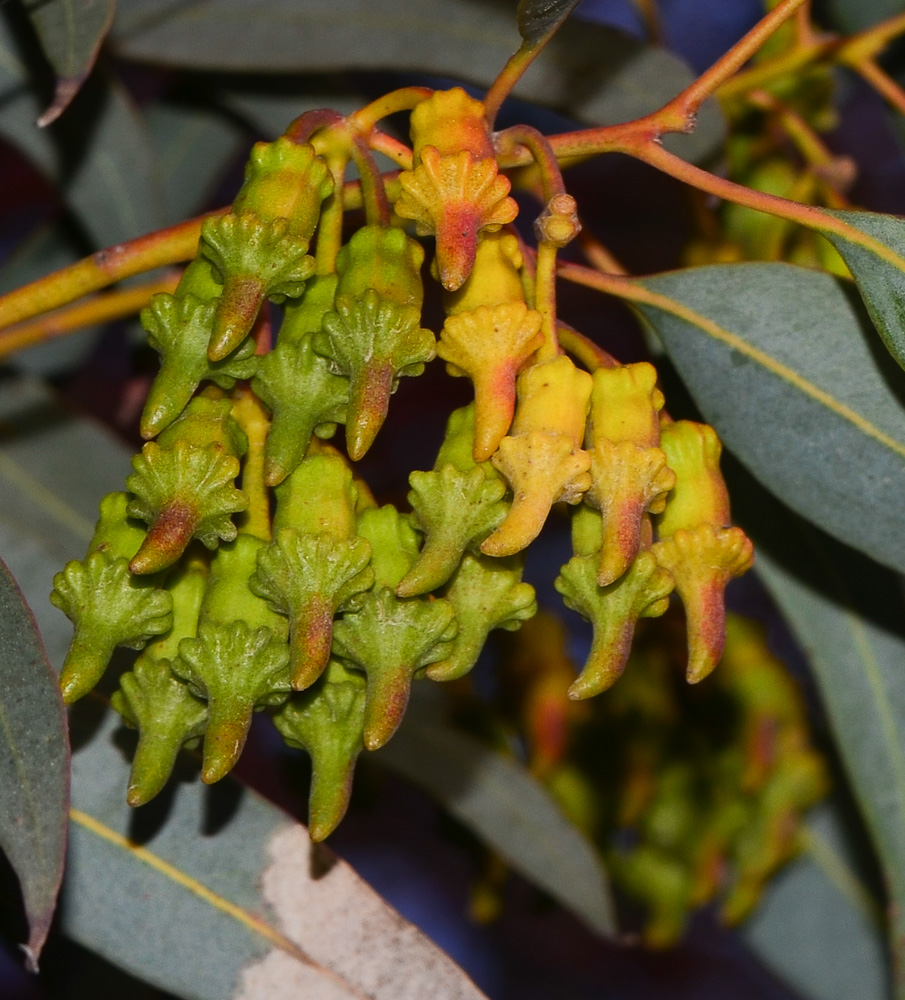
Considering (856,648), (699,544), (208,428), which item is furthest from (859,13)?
(208,428)

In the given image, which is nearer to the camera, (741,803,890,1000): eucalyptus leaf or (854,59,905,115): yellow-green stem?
(854,59,905,115): yellow-green stem

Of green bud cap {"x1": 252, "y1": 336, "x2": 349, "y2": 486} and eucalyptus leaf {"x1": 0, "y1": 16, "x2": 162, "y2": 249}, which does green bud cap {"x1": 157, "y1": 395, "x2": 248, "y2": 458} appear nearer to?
green bud cap {"x1": 252, "y1": 336, "x2": 349, "y2": 486}

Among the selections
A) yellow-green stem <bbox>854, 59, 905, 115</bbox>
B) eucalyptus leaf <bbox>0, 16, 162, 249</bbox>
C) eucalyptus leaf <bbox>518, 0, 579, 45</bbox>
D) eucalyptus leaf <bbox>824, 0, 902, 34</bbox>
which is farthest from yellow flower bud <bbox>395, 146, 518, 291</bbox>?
eucalyptus leaf <bbox>824, 0, 902, 34</bbox>

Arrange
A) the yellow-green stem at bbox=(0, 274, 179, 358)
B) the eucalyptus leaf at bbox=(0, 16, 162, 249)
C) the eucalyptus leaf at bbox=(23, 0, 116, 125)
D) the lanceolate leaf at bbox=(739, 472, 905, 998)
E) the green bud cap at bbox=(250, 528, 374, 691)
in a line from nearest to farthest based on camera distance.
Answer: the green bud cap at bbox=(250, 528, 374, 691), the eucalyptus leaf at bbox=(23, 0, 116, 125), the yellow-green stem at bbox=(0, 274, 179, 358), the lanceolate leaf at bbox=(739, 472, 905, 998), the eucalyptus leaf at bbox=(0, 16, 162, 249)

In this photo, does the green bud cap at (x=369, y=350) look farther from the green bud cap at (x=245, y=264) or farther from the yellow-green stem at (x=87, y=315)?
the yellow-green stem at (x=87, y=315)

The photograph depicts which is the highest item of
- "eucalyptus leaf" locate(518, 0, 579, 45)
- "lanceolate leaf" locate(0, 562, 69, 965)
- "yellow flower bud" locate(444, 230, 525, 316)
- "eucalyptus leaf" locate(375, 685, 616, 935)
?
"eucalyptus leaf" locate(518, 0, 579, 45)

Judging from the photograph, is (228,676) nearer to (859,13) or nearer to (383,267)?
(383,267)

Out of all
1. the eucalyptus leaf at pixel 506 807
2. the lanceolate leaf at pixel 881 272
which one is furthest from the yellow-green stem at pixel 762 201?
the eucalyptus leaf at pixel 506 807
